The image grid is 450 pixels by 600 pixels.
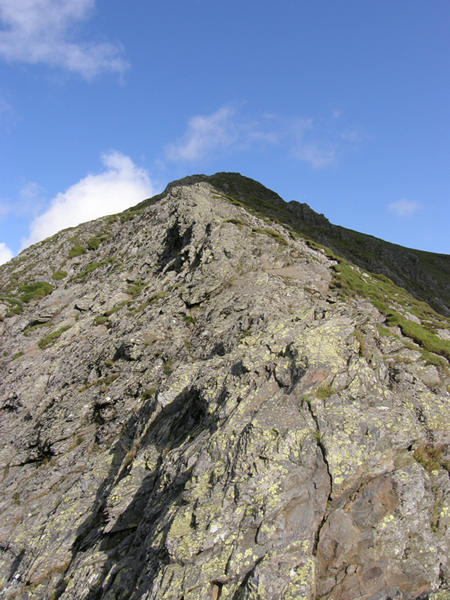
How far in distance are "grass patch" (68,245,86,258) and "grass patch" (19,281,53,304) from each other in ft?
41.7

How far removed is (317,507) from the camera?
10.4m

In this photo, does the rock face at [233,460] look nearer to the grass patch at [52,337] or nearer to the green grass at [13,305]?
the grass patch at [52,337]

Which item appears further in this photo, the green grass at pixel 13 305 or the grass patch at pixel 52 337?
the green grass at pixel 13 305

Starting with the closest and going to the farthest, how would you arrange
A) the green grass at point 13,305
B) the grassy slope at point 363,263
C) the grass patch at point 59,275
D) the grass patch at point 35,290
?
1. the grassy slope at point 363,263
2. the green grass at point 13,305
3. the grass patch at point 35,290
4. the grass patch at point 59,275

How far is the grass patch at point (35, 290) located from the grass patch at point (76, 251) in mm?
12725

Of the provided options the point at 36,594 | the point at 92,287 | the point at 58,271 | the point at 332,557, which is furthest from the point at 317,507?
the point at 58,271

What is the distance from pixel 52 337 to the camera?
35188 mm

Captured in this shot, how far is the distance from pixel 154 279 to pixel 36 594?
30.4m

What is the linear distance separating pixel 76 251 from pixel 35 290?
17.5 meters

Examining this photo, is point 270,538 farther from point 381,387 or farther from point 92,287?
point 92,287

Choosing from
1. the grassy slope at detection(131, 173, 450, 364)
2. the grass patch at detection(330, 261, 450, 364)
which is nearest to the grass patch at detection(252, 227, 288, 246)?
the grass patch at detection(330, 261, 450, 364)

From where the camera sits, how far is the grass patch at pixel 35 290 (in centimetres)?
5208

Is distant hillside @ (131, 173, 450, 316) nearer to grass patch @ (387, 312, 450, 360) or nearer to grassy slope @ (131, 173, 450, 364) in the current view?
grassy slope @ (131, 173, 450, 364)

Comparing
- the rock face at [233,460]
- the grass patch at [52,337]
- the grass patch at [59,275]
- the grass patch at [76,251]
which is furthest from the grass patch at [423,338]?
the grass patch at [76,251]
